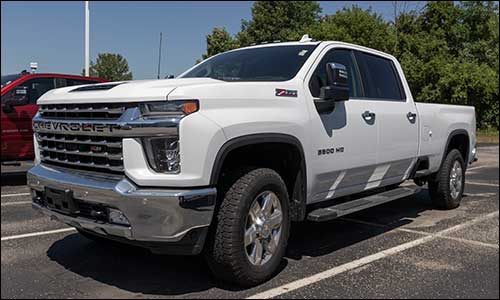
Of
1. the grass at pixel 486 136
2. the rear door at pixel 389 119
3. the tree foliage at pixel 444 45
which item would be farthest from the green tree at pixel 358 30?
the rear door at pixel 389 119

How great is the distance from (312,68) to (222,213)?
175 centimetres

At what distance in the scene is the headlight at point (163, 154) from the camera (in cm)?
346

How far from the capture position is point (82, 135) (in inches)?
150

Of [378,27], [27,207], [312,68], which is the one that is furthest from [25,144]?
[378,27]

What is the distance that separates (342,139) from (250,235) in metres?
1.46

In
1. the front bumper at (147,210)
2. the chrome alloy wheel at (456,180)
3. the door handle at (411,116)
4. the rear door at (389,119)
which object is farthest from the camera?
the chrome alloy wheel at (456,180)

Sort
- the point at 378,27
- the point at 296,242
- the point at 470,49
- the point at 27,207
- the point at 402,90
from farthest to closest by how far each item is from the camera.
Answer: the point at 378,27
the point at 470,49
the point at 27,207
the point at 402,90
the point at 296,242

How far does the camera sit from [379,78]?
599cm

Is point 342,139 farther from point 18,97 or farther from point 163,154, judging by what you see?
point 18,97

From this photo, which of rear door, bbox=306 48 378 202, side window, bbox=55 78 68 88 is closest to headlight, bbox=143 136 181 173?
rear door, bbox=306 48 378 202

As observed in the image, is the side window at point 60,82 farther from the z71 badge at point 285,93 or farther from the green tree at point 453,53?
the green tree at point 453,53

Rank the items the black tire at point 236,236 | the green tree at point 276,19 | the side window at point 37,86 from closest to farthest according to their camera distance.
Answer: the black tire at point 236,236 < the side window at point 37,86 < the green tree at point 276,19

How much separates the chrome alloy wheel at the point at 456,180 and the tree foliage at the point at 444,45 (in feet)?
52.4

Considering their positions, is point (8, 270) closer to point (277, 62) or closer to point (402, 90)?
point (277, 62)
